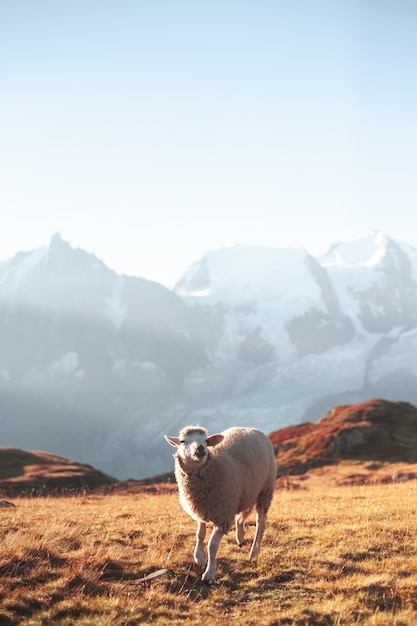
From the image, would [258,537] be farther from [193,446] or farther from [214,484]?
[193,446]

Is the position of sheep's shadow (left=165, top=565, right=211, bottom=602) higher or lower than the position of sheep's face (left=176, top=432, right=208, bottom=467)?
lower

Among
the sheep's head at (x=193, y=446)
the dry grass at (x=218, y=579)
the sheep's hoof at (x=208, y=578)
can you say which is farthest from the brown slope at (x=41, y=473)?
the sheep's hoof at (x=208, y=578)

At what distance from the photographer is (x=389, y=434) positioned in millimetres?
65562

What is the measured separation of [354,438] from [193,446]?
5773 cm

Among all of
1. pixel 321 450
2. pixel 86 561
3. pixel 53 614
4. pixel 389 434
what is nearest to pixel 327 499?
pixel 86 561

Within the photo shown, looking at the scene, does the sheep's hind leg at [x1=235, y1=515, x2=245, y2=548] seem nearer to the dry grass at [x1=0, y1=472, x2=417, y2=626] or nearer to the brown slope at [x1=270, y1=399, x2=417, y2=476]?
the dry grass at [x1=0, y1=472, x2=417, y2=626]

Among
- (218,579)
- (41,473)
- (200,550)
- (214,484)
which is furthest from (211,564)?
(41,473)

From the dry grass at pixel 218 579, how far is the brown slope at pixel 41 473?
40726 millimetres

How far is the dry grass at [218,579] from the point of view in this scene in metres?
8.93

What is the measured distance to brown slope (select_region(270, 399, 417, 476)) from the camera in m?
59.0

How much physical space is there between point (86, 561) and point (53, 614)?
2558 mm

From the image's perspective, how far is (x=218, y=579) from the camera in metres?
10.9

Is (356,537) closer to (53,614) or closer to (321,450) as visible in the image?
(53,614)

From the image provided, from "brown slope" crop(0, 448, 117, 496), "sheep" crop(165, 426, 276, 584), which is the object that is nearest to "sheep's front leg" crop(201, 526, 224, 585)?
"sheep" crop(165, 426, 276, 584)
